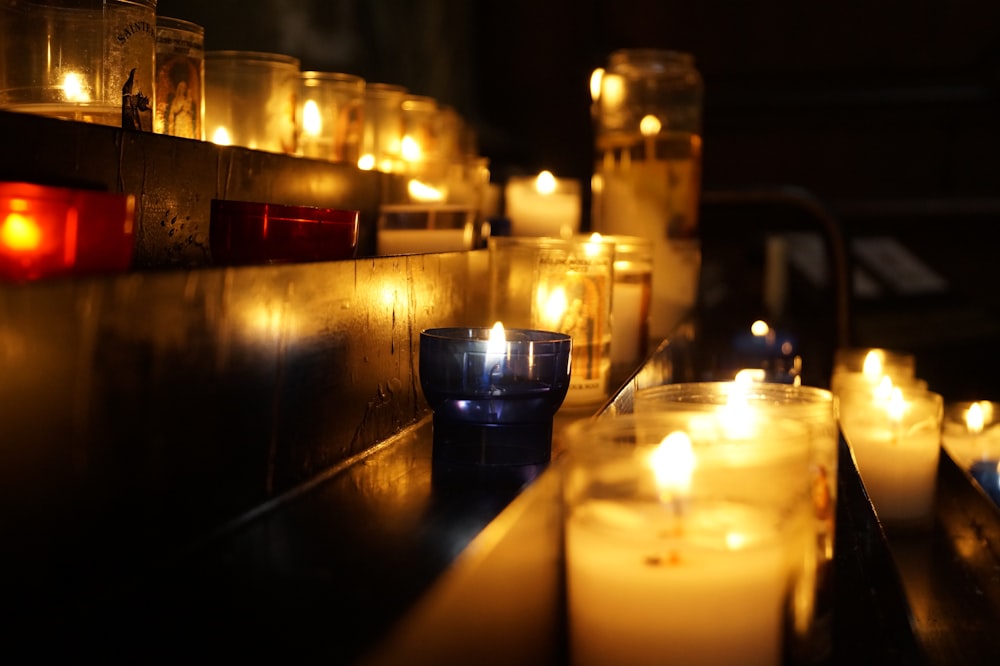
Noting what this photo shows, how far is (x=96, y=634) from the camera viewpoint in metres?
0.53

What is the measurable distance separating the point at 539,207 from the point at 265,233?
0.98m

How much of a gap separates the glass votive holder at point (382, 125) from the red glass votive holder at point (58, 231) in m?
1.06

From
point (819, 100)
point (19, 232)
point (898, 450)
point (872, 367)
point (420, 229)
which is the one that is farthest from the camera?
point (819, 100)

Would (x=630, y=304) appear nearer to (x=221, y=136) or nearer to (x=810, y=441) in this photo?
(x=221, y=136)

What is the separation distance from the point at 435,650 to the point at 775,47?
12.4 feet

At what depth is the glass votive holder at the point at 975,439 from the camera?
180cm

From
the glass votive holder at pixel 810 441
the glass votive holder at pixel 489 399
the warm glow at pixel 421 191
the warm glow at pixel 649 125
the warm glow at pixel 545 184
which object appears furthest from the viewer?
the warm glow at pixel 649 125

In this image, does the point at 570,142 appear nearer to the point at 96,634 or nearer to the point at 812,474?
the point at 812,474

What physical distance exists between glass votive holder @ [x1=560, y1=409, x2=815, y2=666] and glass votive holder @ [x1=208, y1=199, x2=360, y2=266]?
324 mm

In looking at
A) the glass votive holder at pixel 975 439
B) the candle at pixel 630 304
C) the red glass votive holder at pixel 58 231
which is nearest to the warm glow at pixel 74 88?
the red glass votive holder at pixel 58 231

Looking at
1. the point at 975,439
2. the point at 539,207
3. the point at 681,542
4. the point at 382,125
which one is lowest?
the point at 975,439

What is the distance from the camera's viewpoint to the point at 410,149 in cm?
172

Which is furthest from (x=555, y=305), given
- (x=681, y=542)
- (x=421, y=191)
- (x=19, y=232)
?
(x=19, y=232)

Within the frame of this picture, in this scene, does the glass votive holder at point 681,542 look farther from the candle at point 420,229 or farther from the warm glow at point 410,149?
the warm glow at point 410,149
